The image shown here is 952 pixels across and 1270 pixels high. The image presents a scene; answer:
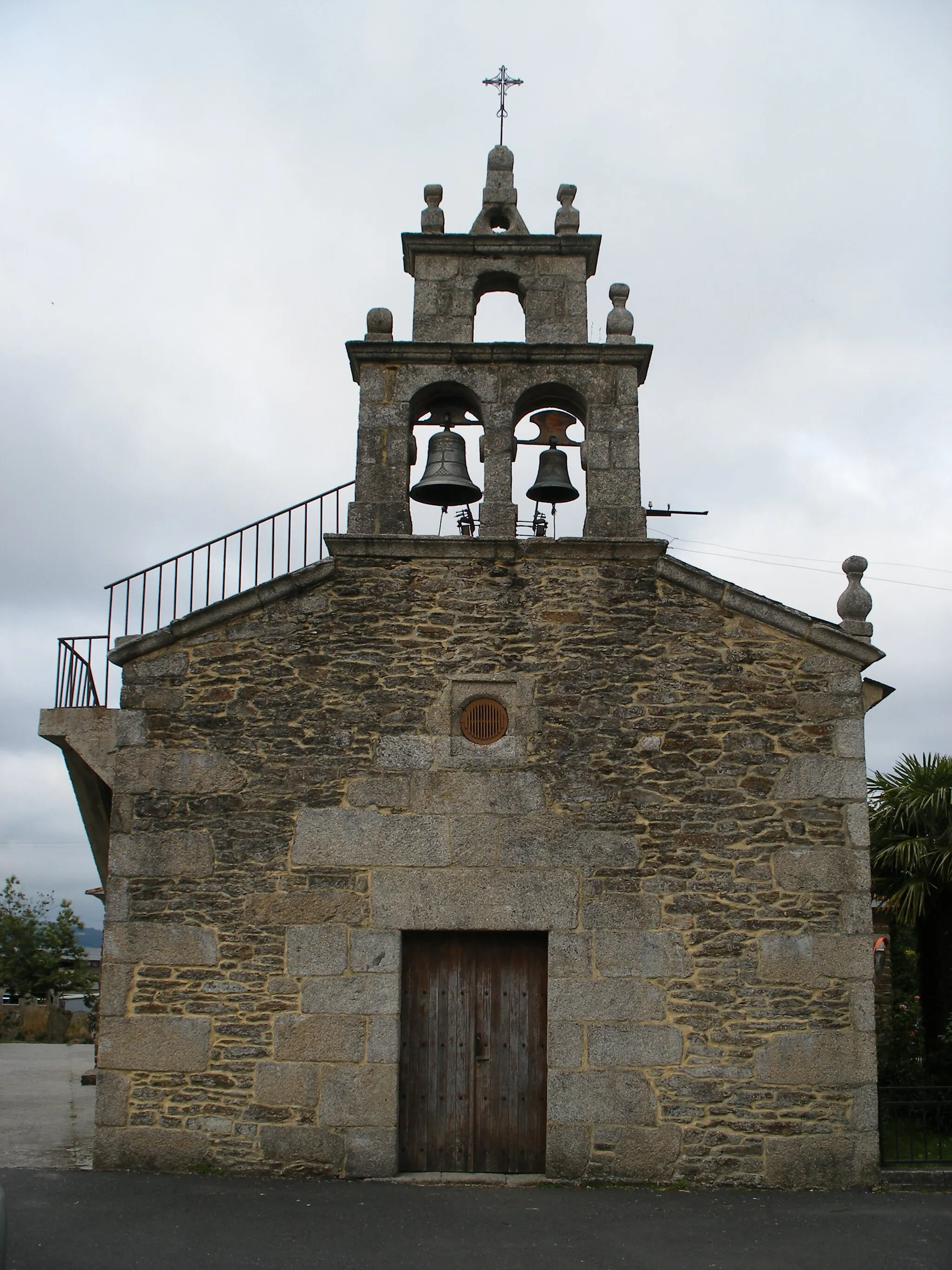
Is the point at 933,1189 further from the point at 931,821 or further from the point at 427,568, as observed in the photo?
the point at 427,568

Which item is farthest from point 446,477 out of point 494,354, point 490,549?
point 494,354

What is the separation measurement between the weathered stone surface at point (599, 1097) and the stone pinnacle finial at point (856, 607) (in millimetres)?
3824

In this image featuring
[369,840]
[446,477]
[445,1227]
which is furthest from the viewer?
[446,477]

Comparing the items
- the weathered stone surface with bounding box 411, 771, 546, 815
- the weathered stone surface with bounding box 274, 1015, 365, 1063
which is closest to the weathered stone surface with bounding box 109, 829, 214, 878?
the weathered stone surface with bounding box 274, 1015, 365, 1063

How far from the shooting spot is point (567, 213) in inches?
382

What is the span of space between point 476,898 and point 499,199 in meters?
5.96

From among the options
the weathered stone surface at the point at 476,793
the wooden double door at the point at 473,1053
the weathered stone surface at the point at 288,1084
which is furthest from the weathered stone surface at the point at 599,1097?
the weathered stone surface at the point at 476,793

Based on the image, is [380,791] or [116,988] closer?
[116,988]

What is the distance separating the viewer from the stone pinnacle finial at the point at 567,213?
964 centimetres

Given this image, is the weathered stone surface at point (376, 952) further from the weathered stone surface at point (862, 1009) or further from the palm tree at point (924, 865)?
the palm tree at point (924, 865)

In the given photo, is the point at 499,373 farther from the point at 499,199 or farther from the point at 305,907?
the point at 305,907

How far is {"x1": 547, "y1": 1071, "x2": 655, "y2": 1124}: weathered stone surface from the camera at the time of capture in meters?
8.10

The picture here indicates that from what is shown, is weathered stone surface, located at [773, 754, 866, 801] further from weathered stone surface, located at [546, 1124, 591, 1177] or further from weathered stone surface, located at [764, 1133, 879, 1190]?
weathered stone surface, located at [546, 1124, 591, 1177]

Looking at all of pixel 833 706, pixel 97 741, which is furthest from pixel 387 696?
pixel 833 706
